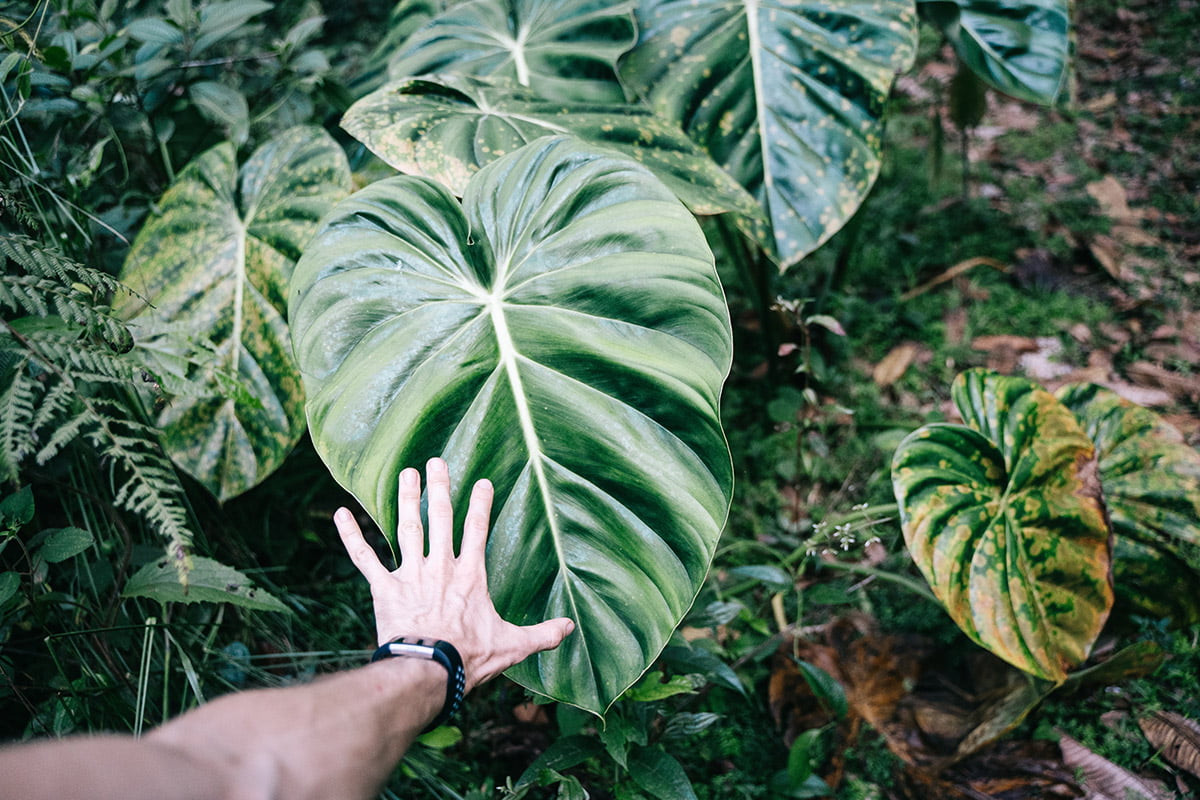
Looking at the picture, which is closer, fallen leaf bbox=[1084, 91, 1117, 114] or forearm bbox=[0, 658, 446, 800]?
forearm bbox=[0, 658, 446, 800]

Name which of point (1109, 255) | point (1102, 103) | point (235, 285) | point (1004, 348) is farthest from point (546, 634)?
point (1102, 103)

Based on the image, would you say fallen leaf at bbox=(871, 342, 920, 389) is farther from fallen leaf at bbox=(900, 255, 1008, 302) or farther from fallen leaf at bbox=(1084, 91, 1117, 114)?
fallen leaf at bbox=(1084, 91, 1117, 114)

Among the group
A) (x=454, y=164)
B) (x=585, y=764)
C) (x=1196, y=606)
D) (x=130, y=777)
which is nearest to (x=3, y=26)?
(x=454, y=164)

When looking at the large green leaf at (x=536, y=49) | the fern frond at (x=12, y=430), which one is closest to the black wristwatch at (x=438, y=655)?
the fern frond at (x=12, y=430)

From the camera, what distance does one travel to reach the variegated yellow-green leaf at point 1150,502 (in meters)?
1.13

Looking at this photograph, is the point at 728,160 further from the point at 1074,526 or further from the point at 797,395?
the point at 1074,526

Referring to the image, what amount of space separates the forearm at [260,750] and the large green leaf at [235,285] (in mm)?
712

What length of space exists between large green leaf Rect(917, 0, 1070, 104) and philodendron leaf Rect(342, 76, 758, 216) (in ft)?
2.30

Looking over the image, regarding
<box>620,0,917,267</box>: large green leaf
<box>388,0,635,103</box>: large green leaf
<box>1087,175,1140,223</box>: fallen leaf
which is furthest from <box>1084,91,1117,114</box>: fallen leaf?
<box>388,0,635,103</box>: large green leaf

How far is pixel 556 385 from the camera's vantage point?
87 centimetres

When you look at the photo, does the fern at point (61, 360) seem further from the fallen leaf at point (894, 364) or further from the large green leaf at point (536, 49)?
the fallen leaf at point (894, 364)

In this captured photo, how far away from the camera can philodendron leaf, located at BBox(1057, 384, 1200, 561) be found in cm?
115

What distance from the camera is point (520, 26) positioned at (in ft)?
5.11

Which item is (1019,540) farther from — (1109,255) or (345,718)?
(1109,255)
